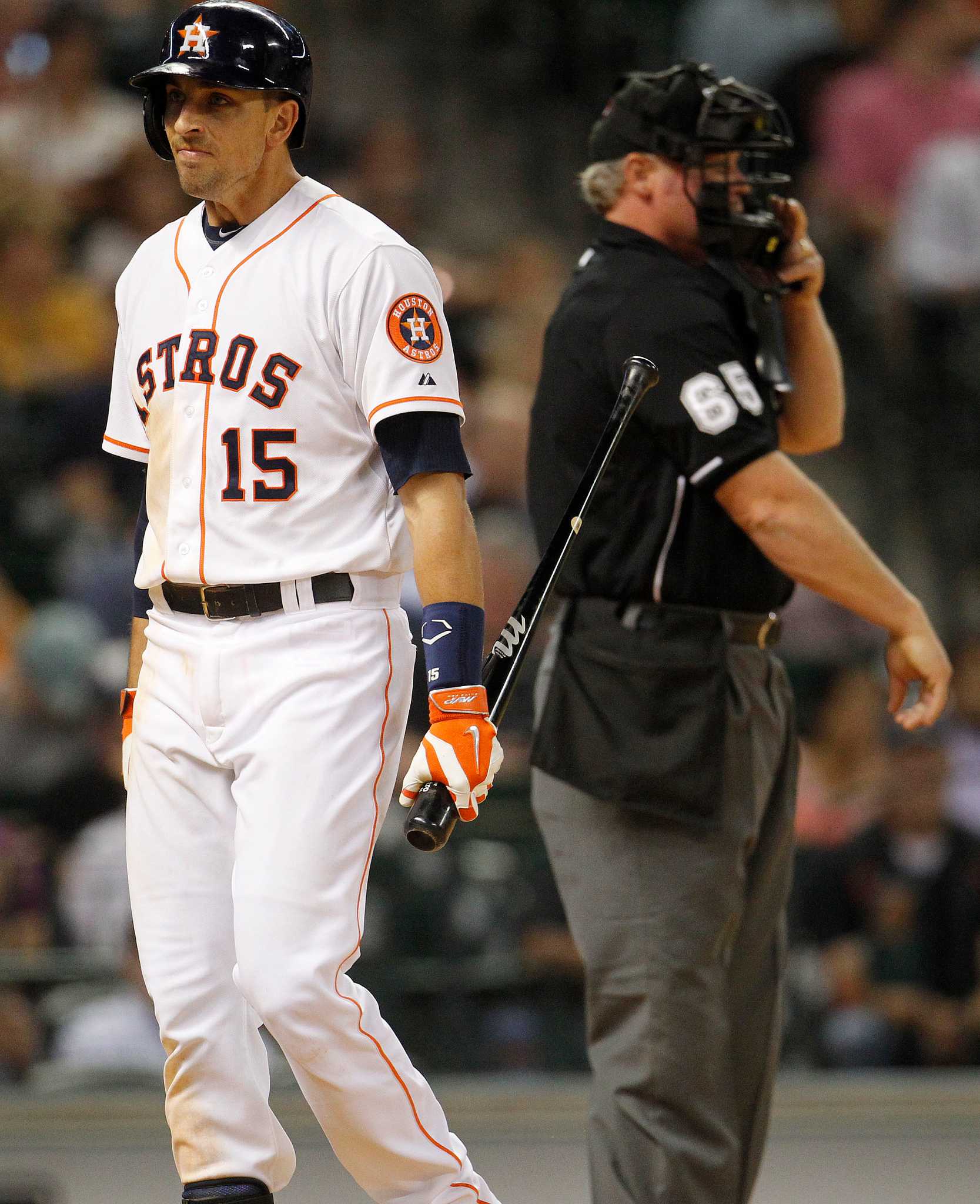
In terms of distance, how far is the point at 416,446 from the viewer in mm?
2338

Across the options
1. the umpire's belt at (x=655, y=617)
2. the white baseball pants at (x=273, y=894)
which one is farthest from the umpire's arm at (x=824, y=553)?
the white baseball pants at (x=273, y=894)

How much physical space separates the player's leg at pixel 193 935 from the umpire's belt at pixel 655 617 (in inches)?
31.1

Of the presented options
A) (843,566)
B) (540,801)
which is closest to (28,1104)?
(540,801)

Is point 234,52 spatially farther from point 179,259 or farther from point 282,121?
point 179,259

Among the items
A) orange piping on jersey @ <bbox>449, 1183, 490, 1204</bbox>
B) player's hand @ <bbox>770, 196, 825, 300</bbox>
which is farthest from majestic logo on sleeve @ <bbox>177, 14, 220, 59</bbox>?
orange piping on jersey @ <bbox>449, 1183, 490, 1204</bbox>

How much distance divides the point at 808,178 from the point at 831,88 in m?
0.37

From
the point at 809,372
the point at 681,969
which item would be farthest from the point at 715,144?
the point at 681,969

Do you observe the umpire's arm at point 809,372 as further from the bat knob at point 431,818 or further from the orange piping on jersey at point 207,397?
the bat knob at point 431,818

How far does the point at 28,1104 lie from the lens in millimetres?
4309

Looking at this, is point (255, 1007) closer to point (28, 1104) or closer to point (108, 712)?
point (28, 1104)

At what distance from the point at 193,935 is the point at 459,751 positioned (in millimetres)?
447

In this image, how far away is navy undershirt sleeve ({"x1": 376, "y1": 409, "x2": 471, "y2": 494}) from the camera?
7.63 feet

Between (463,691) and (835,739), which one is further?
(835,739)

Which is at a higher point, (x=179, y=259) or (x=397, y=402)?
(x=179, y=259)
